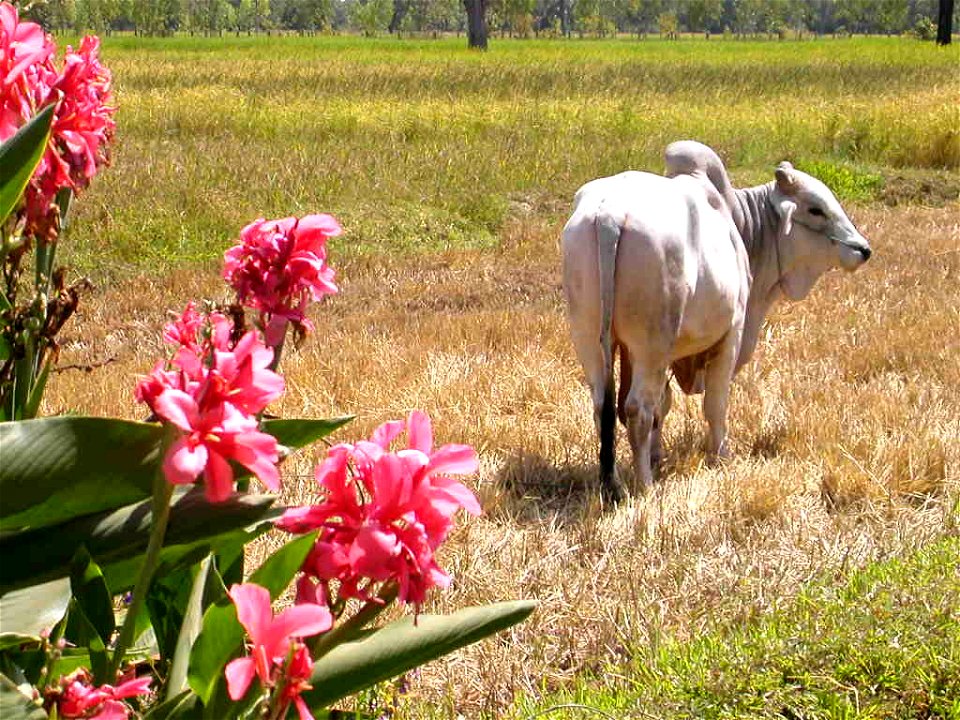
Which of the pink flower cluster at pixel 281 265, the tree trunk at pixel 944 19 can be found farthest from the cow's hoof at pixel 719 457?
the tree trunk at pixel 944 19

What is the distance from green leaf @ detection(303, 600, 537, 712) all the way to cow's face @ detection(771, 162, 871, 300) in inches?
179

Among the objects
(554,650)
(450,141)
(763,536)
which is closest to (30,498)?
(554,650)

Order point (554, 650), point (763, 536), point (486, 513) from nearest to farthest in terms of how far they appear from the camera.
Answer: point (554, 650), point (763, 536), point (486, 513)

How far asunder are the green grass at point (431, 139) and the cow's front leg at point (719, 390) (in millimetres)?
5659

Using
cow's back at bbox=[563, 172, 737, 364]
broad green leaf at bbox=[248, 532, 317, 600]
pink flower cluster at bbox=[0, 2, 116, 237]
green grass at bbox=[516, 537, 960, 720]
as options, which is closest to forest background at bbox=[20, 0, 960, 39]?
cow's back at bbox=[563, 172, 737, 364]

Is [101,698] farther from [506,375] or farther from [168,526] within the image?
[506,375]

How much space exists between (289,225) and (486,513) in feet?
11.0

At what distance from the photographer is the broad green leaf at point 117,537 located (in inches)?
60.3

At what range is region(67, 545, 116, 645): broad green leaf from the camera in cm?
155

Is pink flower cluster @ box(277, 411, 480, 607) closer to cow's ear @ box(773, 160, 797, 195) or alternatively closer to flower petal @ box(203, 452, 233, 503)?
flower petal @ box(203, 452, 233, 503)

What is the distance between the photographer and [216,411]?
46.8 inches

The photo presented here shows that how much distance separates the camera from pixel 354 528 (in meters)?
1.40

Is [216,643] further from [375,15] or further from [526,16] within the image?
[375,15]

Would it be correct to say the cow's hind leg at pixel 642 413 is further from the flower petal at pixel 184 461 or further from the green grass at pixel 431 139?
the green grass at pixel 431 139
